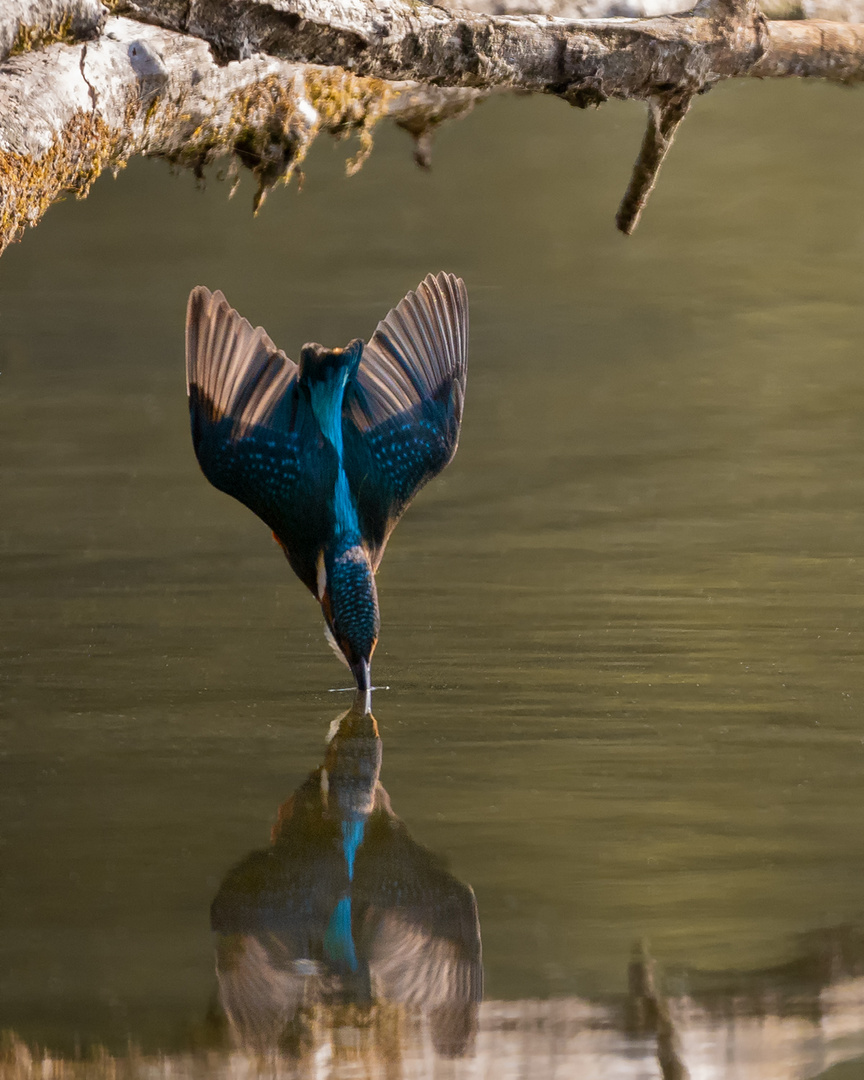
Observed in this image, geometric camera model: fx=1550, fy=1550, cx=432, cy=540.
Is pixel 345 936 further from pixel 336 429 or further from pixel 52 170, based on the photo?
pixel 52 170

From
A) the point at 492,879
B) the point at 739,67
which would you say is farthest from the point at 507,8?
the point at 492,879

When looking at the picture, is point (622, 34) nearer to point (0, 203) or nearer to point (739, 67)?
point (739, 67)

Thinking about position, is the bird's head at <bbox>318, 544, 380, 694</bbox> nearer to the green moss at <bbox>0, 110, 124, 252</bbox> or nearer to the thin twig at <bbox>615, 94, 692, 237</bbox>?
the green moss at <bbox>0, 110, 124, 252</bbox>

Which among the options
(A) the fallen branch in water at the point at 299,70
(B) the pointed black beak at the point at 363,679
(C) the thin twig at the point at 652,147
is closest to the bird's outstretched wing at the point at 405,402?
(B) the pointed black beak at the point at 363,679

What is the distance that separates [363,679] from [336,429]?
1.05ft

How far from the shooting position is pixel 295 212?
5840mm

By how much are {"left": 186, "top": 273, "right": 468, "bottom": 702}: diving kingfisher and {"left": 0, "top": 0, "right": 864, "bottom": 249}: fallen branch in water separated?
30 centimetres

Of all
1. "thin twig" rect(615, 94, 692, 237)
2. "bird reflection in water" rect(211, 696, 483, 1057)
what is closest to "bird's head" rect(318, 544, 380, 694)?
"bird reflection in water" rect(211, 696, 483, 1057)

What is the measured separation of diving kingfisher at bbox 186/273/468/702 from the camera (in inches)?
75.2

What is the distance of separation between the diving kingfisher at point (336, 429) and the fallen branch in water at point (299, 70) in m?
0.30

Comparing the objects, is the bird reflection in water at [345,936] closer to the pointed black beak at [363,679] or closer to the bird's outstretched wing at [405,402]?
the pointed black beak at [363,679]

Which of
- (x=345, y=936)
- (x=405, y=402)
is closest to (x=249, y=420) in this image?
(x=405, y=402)

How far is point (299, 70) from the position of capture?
2.55m

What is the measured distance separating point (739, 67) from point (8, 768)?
1.55 meters
